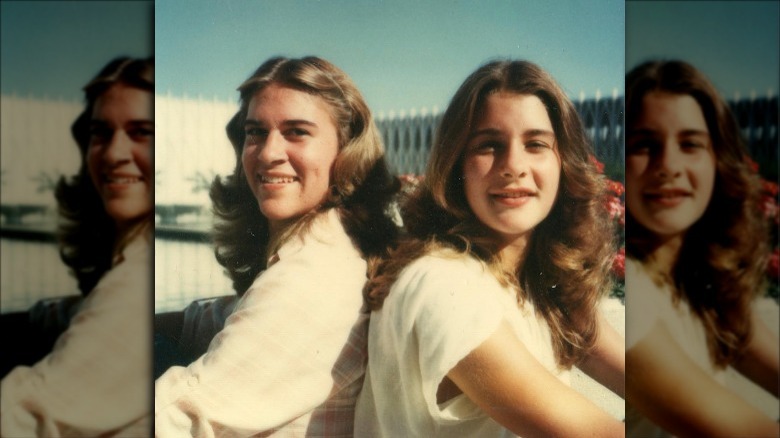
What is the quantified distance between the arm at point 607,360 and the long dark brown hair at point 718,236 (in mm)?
318

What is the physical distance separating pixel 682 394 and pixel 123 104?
8.53 feet

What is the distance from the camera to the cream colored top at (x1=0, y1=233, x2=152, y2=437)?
3111 millimetres

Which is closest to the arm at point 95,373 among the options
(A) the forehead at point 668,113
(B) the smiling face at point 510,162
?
(B) the smiling face at point 510,162

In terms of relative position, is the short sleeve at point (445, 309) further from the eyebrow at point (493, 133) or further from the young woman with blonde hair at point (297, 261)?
the eyebrow at point (493, 133)

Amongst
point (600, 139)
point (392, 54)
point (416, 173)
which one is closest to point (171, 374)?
point (416, 173)

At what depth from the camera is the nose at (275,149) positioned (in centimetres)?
303

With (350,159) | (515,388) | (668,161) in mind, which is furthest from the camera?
(668,161)

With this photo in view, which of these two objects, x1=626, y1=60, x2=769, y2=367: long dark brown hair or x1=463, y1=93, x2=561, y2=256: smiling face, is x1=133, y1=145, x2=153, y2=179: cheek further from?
x1=626, y1=60, x2=769, y2=367: long dark brown hair

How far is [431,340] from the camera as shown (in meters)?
2.92

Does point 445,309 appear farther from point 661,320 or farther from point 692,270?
point 692,270

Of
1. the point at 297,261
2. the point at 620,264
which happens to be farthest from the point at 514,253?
the point at 297,261

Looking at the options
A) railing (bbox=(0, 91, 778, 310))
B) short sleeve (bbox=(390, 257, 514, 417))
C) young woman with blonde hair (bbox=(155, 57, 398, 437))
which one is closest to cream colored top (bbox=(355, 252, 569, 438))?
short sleeve (bbox=(390, 257, 514, 417))

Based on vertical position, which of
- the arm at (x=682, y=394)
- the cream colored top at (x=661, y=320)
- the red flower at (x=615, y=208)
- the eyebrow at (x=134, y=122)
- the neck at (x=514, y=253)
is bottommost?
the arm at (x=682, y=394)

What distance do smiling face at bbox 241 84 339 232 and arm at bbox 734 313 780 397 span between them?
1.87m
